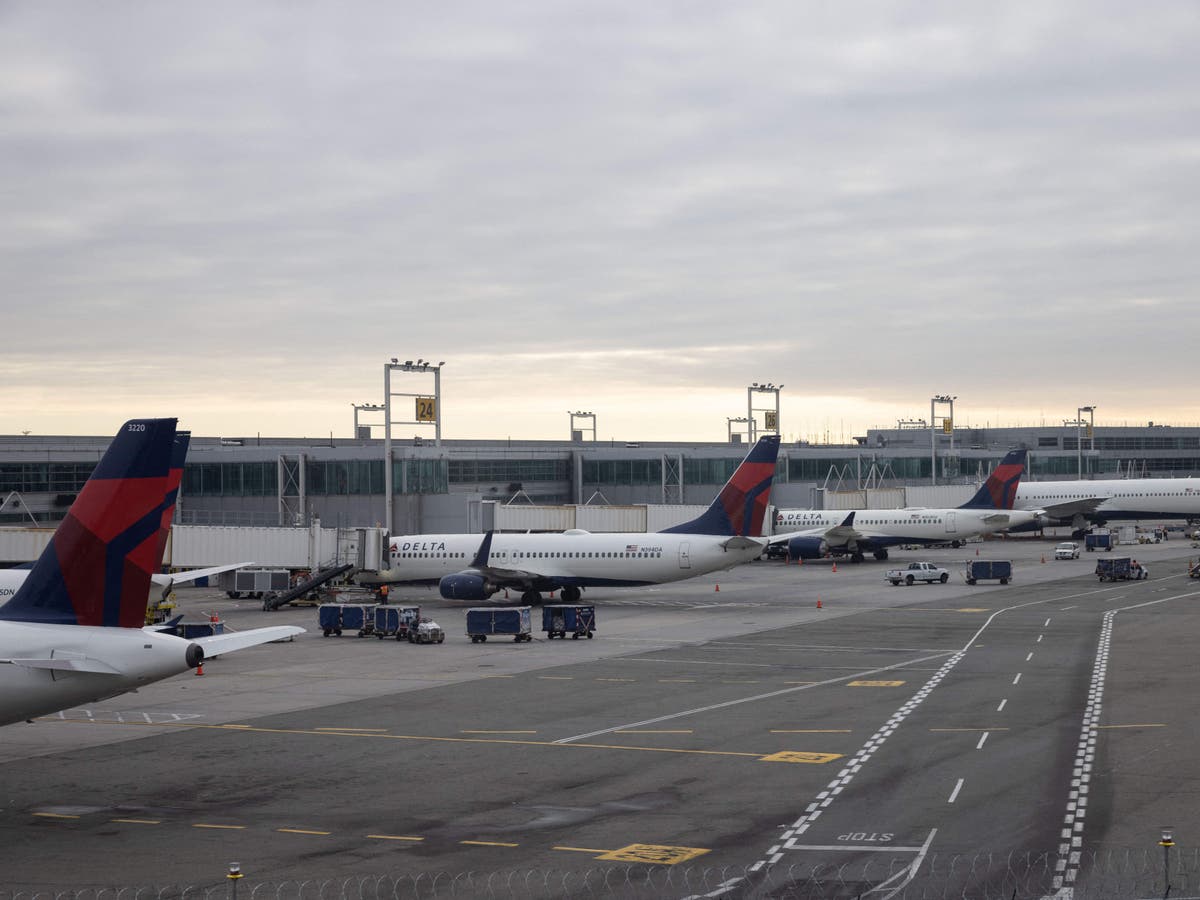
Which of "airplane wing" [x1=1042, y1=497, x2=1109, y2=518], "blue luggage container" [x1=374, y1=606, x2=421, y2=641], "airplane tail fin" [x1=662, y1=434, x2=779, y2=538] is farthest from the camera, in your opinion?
"airplane wing" [x1=1042, y1=497, x2=1109, y2=518]

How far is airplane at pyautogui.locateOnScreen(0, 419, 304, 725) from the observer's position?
2359 centimetres

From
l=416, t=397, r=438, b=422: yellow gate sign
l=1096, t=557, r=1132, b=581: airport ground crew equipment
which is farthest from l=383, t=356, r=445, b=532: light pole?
l=1096, t=557, r=1132, b=581: airport ground crew equipment

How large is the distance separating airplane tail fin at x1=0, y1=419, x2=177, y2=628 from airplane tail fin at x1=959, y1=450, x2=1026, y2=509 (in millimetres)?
93359

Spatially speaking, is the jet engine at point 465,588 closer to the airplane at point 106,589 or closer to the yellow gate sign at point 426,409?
the yellow gate sign at point 426,409

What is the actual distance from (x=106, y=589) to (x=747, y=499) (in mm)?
48364

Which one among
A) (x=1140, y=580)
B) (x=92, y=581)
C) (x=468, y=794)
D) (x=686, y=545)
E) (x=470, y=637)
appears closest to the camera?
(x=92, y=581)

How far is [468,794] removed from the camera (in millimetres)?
26812

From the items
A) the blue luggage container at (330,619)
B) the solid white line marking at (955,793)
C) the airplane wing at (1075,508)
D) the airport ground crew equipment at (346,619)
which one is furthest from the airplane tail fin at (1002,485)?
the solid white line marking at (955,793)

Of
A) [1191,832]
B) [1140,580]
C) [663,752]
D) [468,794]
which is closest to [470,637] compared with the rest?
[663,752]

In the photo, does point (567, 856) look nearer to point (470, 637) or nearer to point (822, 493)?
point (470, 637)

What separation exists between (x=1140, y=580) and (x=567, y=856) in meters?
73.4

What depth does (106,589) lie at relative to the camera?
78.7 ft

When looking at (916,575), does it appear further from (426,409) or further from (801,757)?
(801,757)

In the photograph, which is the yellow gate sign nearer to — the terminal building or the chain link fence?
the terminal building
